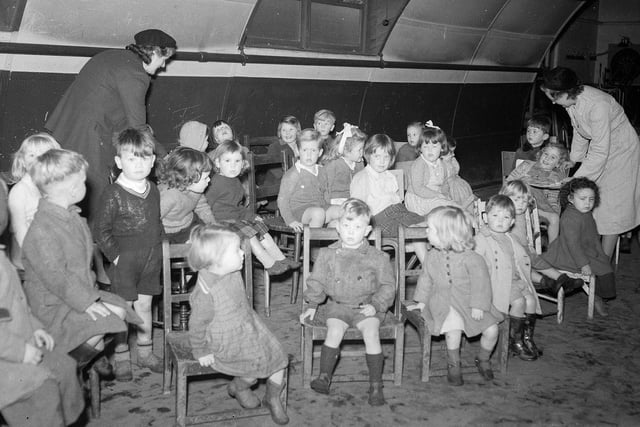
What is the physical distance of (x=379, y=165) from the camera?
5.17m

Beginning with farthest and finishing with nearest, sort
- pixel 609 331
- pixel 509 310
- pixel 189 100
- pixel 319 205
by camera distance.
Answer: pixel 189 100 < pixel 319 205 < pixel 609 331 < pixel 509 310

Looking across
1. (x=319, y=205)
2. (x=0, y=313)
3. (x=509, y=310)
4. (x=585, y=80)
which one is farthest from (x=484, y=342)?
(x=585, y=80)

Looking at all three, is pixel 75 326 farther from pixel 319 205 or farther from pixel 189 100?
pixel 189 100

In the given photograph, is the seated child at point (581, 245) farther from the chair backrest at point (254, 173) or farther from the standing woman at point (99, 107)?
the standing woman at point (99, 107)

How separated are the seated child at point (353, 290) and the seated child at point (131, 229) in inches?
36.6

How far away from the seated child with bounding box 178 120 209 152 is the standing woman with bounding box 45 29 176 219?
0.70 m

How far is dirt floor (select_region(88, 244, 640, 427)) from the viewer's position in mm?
3637

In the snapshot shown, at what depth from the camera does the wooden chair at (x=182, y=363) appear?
10.9 ft

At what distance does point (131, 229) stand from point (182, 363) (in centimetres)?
96

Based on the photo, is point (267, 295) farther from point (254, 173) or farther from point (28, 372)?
point (28, 372)

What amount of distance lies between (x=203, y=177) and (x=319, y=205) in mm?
1178

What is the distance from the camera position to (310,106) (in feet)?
23.6

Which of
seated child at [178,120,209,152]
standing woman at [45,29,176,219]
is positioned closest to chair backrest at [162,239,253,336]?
standing woman at [45,29,176,219]

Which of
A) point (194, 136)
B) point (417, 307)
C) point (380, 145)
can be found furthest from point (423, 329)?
point (194, 136)
